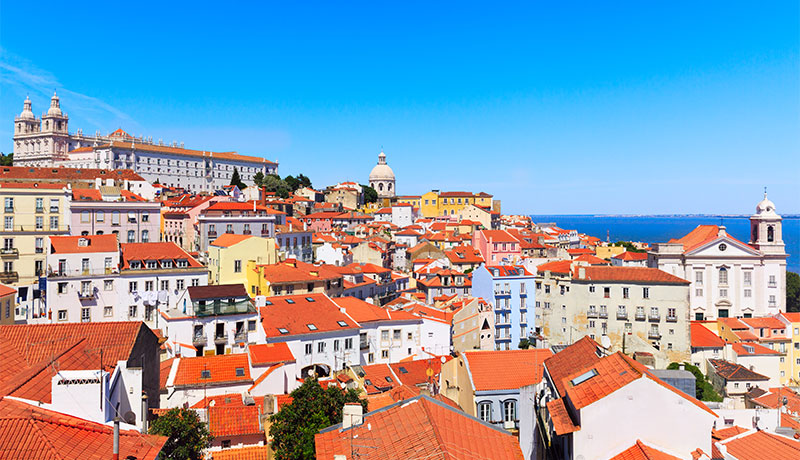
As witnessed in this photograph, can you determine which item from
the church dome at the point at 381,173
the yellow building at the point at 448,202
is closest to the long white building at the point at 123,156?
the church dome at the point at 381,173

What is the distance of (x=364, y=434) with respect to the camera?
13.5 m

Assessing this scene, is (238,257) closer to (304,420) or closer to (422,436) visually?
(304,420)

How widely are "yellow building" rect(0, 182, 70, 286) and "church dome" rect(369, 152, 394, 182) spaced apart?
10668 cm

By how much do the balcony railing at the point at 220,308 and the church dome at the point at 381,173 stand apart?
11925 cm

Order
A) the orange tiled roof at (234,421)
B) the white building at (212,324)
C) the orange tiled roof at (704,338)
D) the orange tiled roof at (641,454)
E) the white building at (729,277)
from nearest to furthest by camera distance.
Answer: the orange tiled roof at (641,454) → the orange tiled roof at (234,421) → the white building at (212,324) → the orange tiled roof at (704,338) → the white building at (729,277)

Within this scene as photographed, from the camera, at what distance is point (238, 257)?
4512 centimetres

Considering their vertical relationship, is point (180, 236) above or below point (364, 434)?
above

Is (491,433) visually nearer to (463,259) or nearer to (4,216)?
(4,216)

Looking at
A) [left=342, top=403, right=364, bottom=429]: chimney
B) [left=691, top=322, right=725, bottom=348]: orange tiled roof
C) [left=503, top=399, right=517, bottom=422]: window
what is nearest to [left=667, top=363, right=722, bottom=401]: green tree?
[left=691, top=322, right=725, bottom=348]: orange tiled roof

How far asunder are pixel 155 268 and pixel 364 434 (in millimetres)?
32748

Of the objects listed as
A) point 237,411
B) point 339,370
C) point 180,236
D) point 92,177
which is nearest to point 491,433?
point 237,411

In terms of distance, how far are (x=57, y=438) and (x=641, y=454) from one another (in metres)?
11.5

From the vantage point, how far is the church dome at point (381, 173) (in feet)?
503

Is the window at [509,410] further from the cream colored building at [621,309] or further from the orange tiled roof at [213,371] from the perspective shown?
the cream colored building at [621,309]
